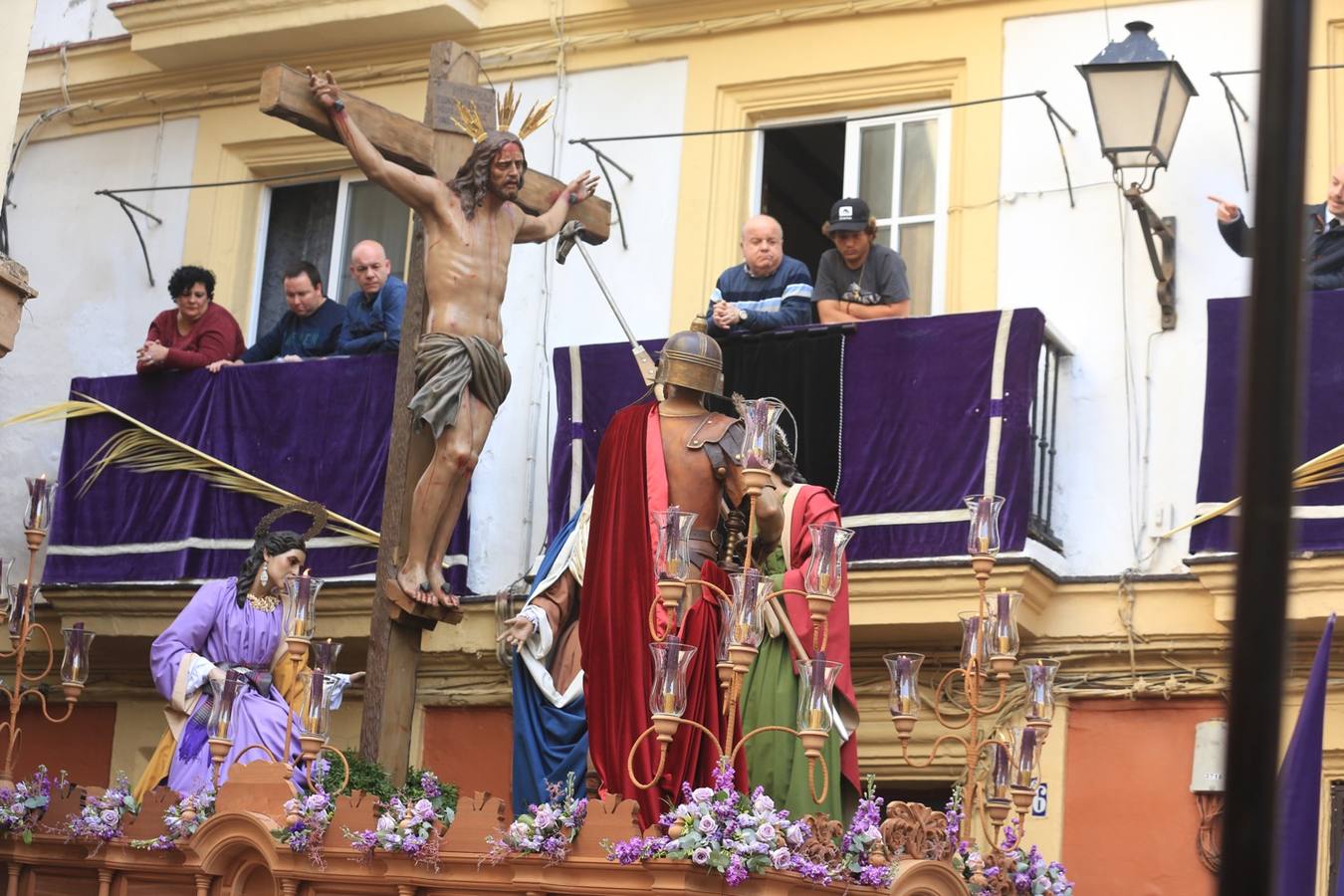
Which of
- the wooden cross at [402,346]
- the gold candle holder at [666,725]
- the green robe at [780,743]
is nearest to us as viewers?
the gold candle holder at [666,725]

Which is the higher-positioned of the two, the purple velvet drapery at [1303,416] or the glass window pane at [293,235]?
the glass window pane at [293,235]

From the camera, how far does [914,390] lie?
1016 cm

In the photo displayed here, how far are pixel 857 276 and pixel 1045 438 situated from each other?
123 cm

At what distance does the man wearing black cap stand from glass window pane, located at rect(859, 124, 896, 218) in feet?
2.88

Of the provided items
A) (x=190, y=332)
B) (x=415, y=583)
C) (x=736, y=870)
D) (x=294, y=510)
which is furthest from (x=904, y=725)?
(x=190, y=332)

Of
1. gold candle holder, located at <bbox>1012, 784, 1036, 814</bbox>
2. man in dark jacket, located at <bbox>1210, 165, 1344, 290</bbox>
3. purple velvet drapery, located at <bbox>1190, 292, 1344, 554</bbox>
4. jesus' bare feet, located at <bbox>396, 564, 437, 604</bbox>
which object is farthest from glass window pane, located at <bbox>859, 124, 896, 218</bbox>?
gold candle holder, located at <bbox>1012, 784, 1036, 814</bbox>

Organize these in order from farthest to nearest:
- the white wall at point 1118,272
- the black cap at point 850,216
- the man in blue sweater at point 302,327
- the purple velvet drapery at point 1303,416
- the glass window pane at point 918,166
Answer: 1. the man in blue sweater at point 302,327
2. the glass window pane at point 918,166
3. the black cap at point 850,216
4. the white wall at point 1118,272
5. the purple velvet drapery at point 1303,416

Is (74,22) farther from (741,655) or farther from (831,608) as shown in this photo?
(741,655)

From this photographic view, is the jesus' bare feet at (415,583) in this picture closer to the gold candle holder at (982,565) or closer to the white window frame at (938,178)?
the gold candle holder at (982,565)

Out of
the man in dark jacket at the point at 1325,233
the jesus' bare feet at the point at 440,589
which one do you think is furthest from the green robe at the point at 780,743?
the man in dark jacket at the point at 1325,233

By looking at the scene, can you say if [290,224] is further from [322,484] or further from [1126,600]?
[1126,600]

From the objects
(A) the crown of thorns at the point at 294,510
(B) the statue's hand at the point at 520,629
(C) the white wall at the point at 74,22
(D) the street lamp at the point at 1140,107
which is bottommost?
(B) the statue's hand at the point at 520,629

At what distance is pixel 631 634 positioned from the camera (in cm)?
781

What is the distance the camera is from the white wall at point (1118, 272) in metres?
10.2
